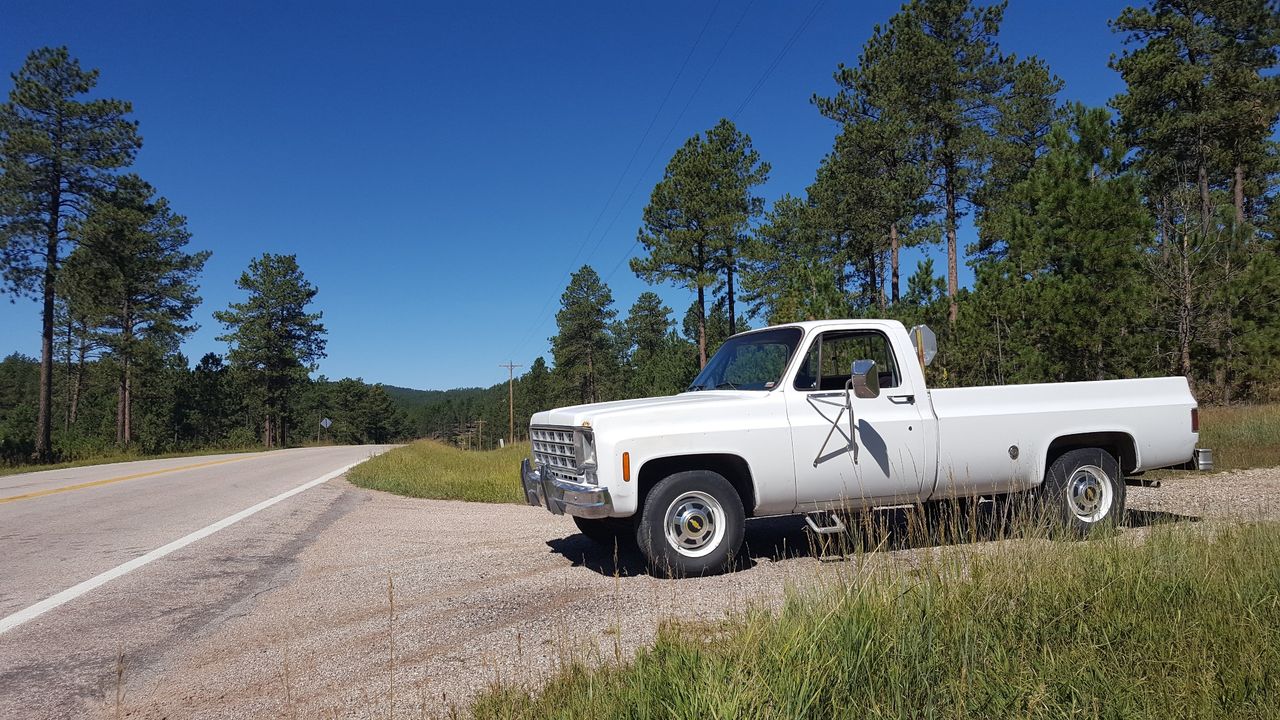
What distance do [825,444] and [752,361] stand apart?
1.04 metres

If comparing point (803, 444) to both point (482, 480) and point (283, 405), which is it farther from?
point (283, 405)

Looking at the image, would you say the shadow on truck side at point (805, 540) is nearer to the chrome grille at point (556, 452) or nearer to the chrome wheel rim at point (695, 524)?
the chrome wheel rim at point (695, 524)

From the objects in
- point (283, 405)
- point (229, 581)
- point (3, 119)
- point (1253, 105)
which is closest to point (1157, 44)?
point (1253, 105)

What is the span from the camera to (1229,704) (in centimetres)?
244

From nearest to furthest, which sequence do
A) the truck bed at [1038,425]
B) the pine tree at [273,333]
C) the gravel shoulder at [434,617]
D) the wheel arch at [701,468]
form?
the gravel shoulder at [434,617]
the wheel arch at [701,468]
the truck bed at [1038,425]
the pine tree at [273,333]

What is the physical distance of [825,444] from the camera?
534 cm

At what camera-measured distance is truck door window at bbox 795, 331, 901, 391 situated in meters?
5.71

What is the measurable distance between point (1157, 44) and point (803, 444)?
29.0m

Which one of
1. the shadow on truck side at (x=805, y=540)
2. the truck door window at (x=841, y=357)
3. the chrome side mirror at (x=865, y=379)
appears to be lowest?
the shadow on truck side at (x=805, y=540)

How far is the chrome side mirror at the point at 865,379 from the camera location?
4891mm

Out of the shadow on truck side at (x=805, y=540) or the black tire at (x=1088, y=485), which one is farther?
the black tire at (x=1088, y=485)

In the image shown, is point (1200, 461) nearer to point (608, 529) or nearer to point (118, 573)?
point (608, 529)

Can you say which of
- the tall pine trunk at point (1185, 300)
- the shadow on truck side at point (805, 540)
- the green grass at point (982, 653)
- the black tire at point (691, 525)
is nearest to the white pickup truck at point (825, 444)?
the black tire at point (691, 525)

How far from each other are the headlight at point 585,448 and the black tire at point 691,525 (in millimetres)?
501
